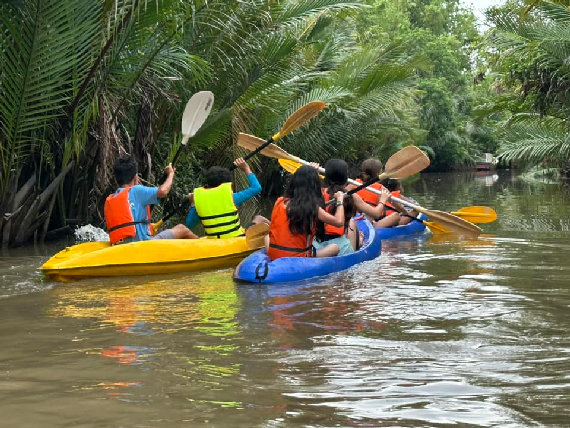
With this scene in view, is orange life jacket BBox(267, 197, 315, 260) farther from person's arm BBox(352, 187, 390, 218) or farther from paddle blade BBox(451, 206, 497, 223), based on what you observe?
paddle blade BBox(451, 206, 497, 223)

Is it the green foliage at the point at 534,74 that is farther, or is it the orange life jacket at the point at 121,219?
the green foliage at the point at 534,74

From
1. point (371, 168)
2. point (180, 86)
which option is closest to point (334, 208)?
point (371, 168)

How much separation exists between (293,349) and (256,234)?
4.20m

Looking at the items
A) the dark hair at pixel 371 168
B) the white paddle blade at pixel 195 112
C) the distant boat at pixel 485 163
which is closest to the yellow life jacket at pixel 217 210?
the white paddle blade at pixel 195 112

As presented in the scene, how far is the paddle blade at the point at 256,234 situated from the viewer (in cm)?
940

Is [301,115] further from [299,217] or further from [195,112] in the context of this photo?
[299,217]

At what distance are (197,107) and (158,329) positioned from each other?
5.39m

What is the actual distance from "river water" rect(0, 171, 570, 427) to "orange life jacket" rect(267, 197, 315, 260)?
0.42m

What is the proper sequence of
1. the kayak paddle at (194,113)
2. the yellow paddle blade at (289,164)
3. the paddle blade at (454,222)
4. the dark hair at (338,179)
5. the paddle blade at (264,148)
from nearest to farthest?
the dark hair at (338,179) → the kayak paddle at (194,113) → the paddle blade at (454,222) → the paddle blade at (264,148) → the yellow paddle blade at (289,164)

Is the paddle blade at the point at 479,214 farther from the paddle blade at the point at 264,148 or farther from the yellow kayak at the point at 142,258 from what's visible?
the yellow kayak at the point at 142,258

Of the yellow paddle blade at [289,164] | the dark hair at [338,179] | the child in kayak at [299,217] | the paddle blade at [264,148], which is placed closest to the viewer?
the child in kayak at [299,217]

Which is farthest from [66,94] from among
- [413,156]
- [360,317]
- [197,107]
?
[360,317]

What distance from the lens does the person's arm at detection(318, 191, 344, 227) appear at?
326 inches

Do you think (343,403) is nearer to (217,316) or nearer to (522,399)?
(522,399)
